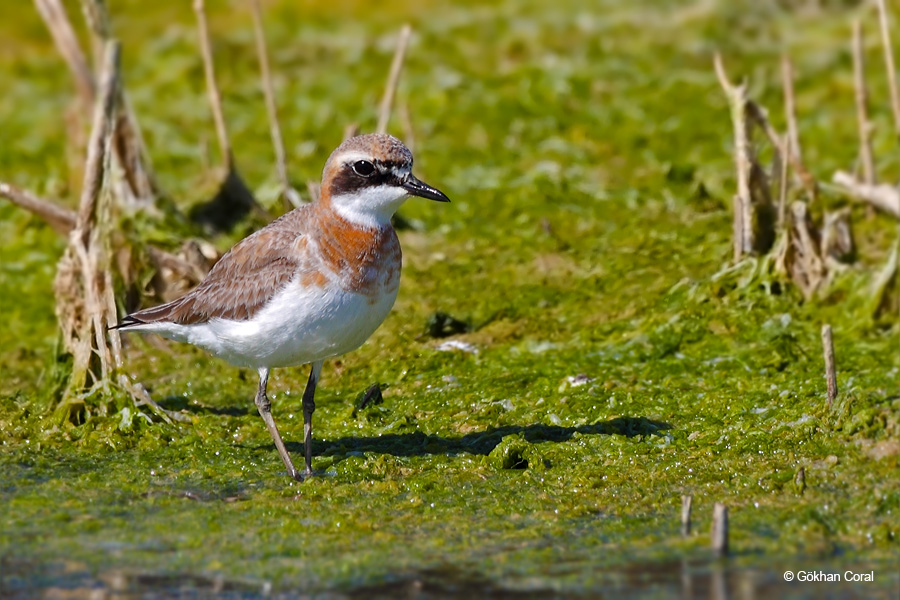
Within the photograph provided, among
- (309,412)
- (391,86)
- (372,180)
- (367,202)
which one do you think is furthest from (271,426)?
(391,86)

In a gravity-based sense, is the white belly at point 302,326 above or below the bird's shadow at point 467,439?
above

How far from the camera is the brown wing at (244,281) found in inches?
343

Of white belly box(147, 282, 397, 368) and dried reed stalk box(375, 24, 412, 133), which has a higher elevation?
dried reed stalk box(375, 24, 412, 133)

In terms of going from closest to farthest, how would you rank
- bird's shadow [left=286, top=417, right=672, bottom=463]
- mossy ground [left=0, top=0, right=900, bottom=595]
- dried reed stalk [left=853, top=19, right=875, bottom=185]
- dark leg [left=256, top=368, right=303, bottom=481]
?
1. mossy ground [left=0, top=0, right=900, bottom=595]
2. dark leg [left=256, top=368, right=303, bottom=481]
3. bird's shadow [left=286, top=417, right=672, bottom=463]
4. dried reed stalk [left=853, top=19, right=875, bottom=185]

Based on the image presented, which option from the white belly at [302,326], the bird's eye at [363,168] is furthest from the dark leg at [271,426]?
the bird's eye at [363,168]

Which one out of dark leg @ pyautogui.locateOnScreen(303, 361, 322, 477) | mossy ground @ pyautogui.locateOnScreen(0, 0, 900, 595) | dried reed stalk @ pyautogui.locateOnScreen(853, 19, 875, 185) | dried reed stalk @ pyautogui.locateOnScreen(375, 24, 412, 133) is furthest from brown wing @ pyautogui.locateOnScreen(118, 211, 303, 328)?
dried reed stalk @ pyautogui.locateOnScreen(853, 19, 875, 185)

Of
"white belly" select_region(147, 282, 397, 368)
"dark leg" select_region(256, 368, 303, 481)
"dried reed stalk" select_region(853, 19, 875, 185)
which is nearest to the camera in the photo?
"white belly" select_region(147, 282, 397, 368)

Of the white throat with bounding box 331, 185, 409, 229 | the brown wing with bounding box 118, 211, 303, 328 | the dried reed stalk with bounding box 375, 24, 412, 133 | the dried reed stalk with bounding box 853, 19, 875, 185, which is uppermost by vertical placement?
the dried reed stalk with bounding box 375, 24, 412, 133

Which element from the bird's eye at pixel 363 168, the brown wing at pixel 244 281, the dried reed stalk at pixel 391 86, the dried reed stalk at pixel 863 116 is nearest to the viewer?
the brown wing at pixel 244 281

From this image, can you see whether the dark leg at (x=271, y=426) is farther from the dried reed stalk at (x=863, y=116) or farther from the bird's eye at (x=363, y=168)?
the dried reed stalk at (x=863, y=116)

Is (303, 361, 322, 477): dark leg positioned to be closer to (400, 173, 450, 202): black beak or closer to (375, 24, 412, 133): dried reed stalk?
(400, 173, 450, 202): black beak

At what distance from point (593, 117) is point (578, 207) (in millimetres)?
2269

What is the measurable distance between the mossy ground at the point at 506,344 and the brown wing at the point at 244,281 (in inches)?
31.5

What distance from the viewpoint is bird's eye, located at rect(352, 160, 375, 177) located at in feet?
28.9
